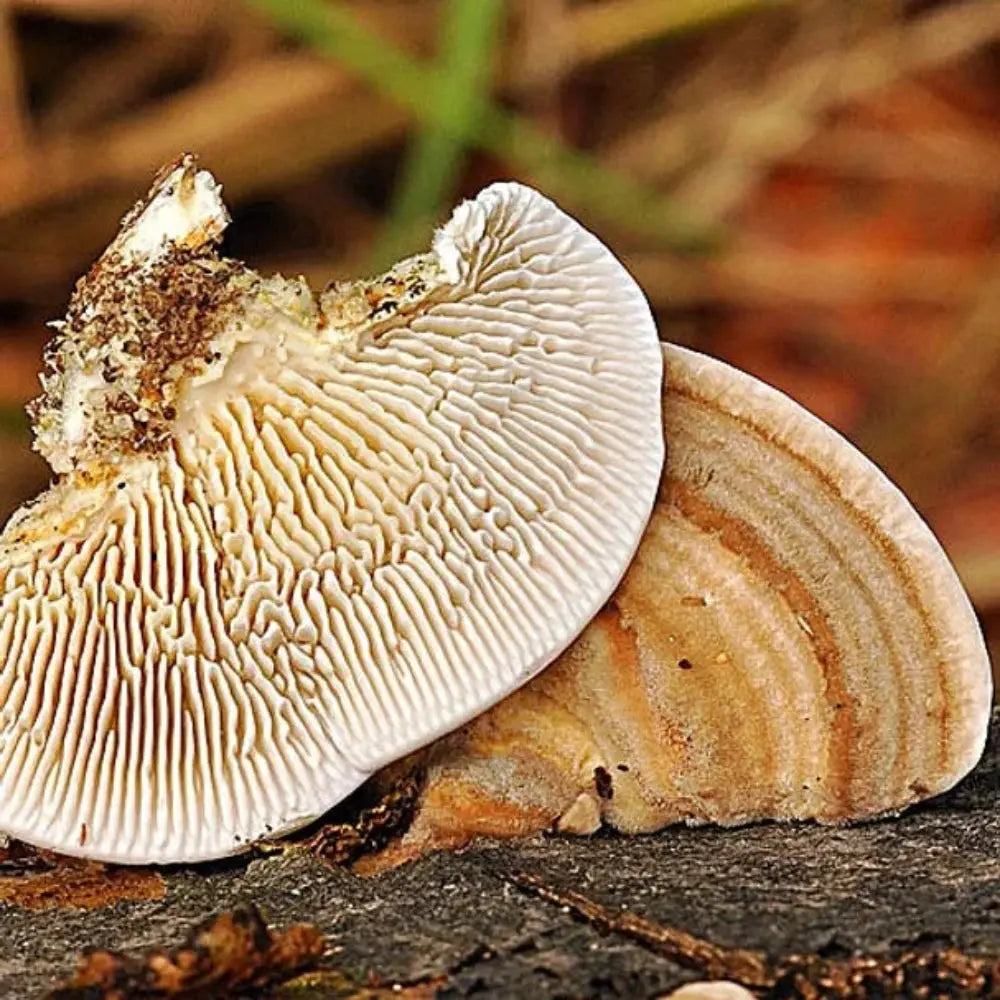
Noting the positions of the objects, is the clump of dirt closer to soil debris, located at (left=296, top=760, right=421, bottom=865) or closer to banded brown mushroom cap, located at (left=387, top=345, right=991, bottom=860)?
soil debris, located at (left=296, top=760, right=421, bottom=865)

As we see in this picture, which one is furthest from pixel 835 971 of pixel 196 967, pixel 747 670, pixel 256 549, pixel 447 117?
pixel 447 117

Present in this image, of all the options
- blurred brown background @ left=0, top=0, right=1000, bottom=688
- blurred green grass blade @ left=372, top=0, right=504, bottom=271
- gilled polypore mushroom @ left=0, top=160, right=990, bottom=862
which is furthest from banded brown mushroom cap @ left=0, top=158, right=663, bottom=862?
blurred brown background @ left=0, top=0, right=1000, bottom=688

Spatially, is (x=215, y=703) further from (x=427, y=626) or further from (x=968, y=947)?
A: (x=968, y=947)

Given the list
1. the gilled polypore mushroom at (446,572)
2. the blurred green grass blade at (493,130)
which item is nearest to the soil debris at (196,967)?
the gilled polypore mushroom at (446,572)

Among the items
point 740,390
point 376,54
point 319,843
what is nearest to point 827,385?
point 376,54

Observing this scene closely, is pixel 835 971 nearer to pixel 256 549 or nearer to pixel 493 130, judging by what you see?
pixel 256 549

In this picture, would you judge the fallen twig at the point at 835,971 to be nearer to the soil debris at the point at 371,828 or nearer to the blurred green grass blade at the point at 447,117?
the soil debris at the point at 371,828

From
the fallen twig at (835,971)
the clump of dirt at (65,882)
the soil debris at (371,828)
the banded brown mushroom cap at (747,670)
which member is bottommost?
the fallen twig at (835,971)

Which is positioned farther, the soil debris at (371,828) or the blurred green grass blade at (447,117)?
the blurred green grass blade at (447,117)
